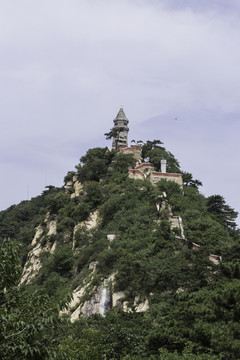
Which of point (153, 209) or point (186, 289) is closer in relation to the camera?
point (186, 289)

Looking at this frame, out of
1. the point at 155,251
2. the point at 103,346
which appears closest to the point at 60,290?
the point at 155,251

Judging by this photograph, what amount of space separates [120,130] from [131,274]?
3198cm

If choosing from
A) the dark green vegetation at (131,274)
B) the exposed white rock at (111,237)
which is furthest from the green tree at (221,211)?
the exposed white rock at (111,237)

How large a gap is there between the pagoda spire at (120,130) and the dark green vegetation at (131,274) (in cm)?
538

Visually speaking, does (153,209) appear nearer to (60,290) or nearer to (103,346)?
(60,290)

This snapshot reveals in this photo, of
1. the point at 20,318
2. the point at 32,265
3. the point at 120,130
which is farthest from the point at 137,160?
the point at 20,318

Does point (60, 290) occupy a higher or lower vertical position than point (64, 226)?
lower

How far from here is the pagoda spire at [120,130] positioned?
6330cm

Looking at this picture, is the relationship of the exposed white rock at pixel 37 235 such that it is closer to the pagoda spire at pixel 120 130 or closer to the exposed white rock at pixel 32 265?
the exposed white rock at pixel 32 265

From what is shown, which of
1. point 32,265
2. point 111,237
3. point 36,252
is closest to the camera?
point 111,237

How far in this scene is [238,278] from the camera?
2630cm

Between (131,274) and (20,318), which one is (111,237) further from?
(20,318)

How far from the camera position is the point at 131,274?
1373 inches

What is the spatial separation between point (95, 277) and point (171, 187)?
12.9 meters
